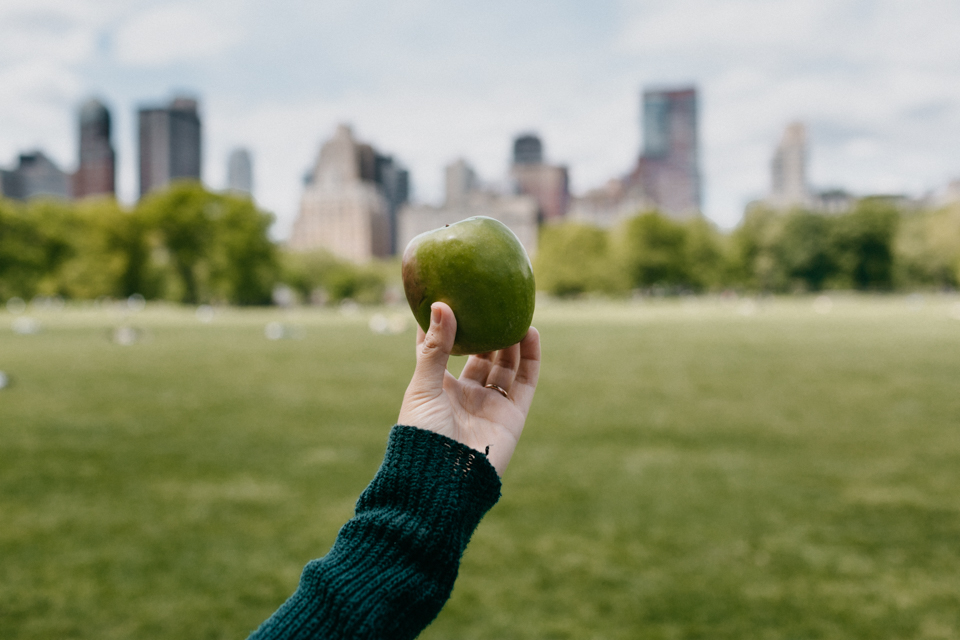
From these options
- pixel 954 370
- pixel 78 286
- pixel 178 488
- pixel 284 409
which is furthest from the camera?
pixel 78 286

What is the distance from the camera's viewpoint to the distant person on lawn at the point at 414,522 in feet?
6.40

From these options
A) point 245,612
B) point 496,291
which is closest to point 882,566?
point 245,612

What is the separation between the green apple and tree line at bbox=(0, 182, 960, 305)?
8063 cm

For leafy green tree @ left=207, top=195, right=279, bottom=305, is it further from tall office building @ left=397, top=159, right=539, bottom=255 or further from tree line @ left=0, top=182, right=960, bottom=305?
tall office building @ left=397, top=159, right=539, bottom=255

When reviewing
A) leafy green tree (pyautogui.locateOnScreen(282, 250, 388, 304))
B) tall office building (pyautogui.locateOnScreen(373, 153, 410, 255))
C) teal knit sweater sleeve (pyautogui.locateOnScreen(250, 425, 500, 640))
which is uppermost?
tall office building (pyautogui.locateOnScreen(373, 153, 410, 255))

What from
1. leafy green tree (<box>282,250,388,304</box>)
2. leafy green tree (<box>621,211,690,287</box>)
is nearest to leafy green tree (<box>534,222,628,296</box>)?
leafy green tree (<box>621,211,690,287</box>)

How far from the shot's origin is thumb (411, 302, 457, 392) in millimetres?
2223

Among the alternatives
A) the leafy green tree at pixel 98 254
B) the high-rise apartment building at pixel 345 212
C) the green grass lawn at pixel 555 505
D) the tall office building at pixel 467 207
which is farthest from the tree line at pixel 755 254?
the green grass lawn at pixel 555 505

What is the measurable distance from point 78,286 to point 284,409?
249 ft

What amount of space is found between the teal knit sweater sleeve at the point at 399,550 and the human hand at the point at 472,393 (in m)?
0.08

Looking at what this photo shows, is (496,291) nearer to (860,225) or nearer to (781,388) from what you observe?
(781,388)

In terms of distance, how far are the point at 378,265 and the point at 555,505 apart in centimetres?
12200

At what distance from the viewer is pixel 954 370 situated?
20.6 m

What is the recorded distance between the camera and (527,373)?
8.86 feet
